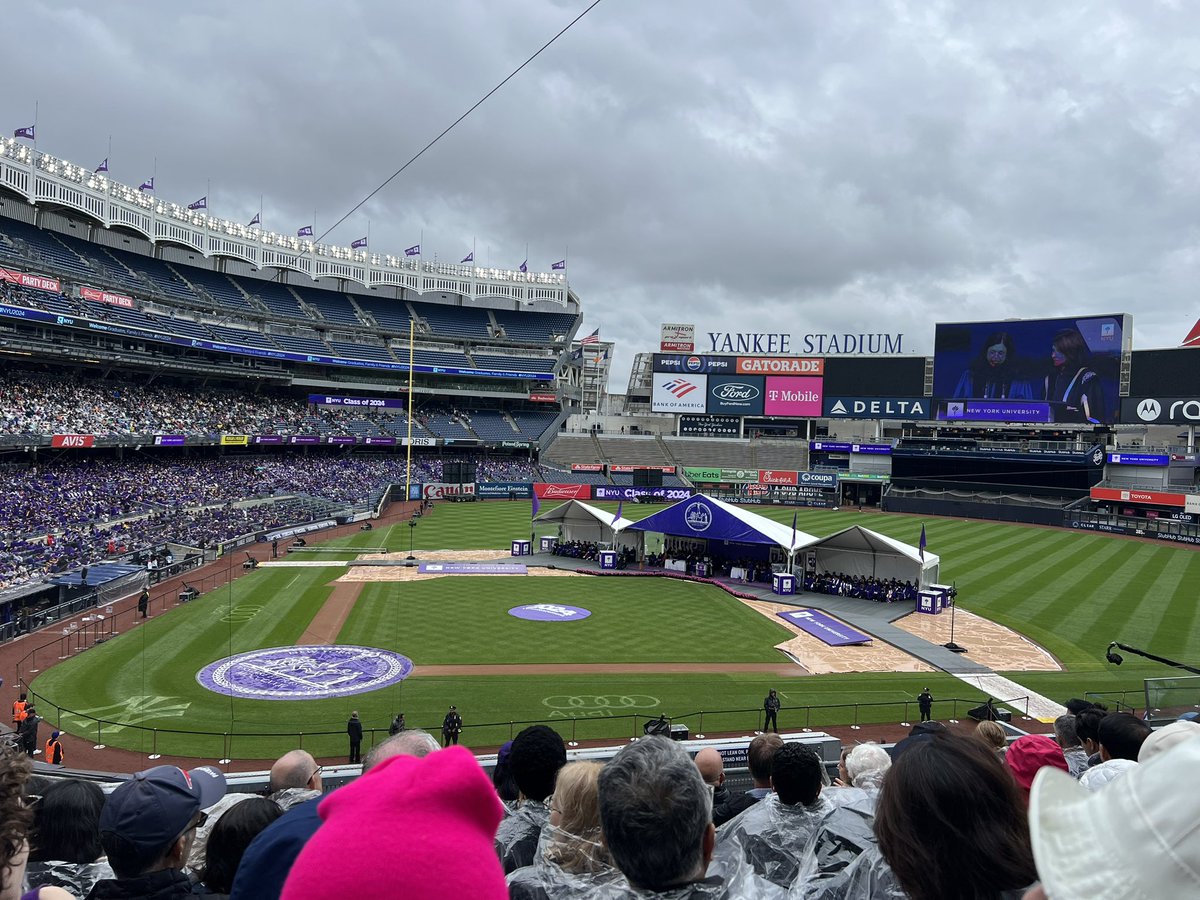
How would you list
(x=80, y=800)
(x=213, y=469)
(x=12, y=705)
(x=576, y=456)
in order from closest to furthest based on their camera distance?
1. (x=80, y=800)
2. (x=12, y=705)
3. (x=213, y=469)
4. (x=576, y=456)

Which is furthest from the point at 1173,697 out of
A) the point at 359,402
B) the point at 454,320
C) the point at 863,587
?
the point at 454,320

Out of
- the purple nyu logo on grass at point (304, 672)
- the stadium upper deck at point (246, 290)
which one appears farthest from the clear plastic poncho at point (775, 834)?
the stadium upper deck at point (246, 290)

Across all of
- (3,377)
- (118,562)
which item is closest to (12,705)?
(118,562)

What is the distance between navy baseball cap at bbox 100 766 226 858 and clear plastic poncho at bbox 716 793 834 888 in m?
2.75

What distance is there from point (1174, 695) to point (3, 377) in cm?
6274

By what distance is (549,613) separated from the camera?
1172 inches

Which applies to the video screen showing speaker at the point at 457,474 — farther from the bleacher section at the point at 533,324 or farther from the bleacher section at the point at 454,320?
the bleacher section at the point at 533,324

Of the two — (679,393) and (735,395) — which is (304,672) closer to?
(679,393)

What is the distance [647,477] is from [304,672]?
5915 centimetres

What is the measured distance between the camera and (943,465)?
2982 inches

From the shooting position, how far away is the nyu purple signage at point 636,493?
2785 inches

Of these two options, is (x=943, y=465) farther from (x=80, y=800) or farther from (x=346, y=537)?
(x=80, y=800)

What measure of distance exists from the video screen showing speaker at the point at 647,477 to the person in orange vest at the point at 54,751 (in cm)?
6410

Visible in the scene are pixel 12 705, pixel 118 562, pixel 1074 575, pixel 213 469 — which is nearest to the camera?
pixel 12 705
